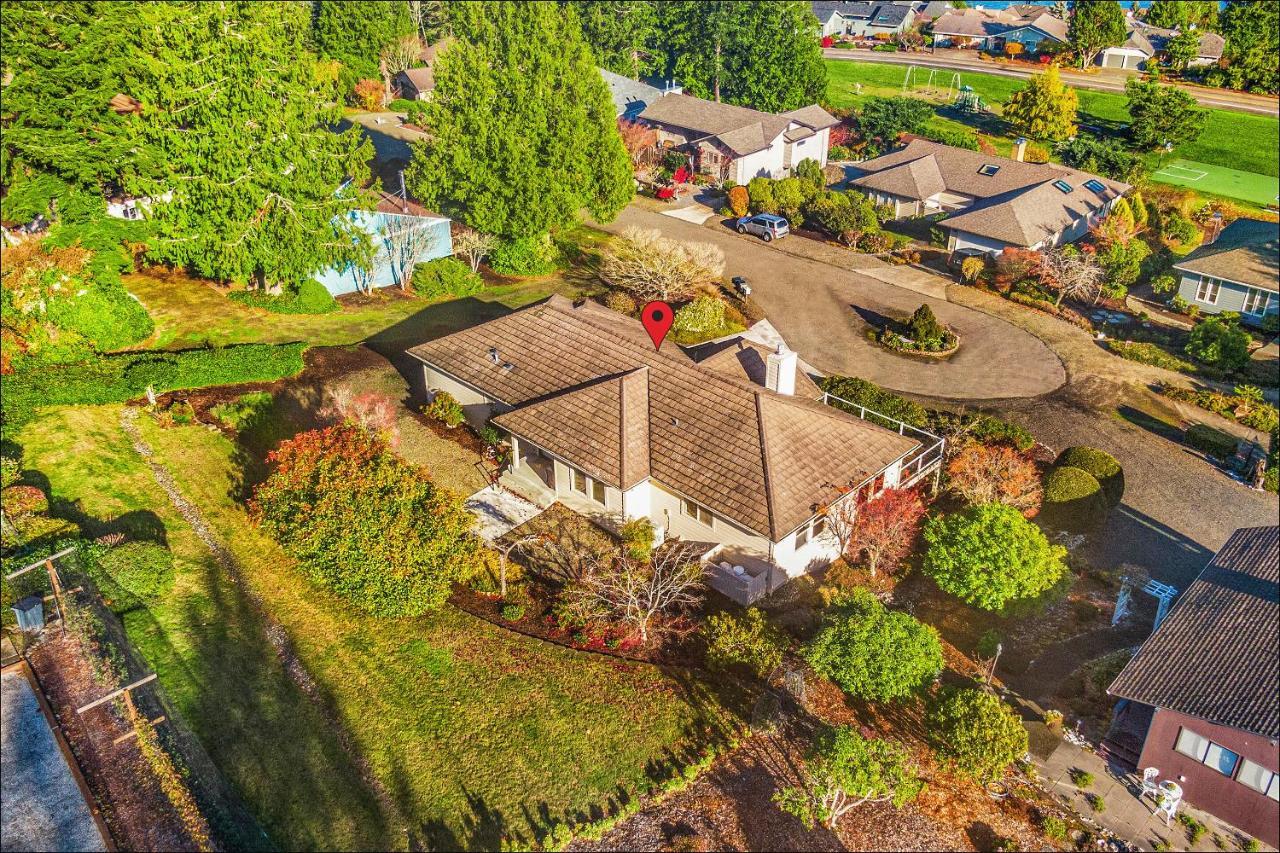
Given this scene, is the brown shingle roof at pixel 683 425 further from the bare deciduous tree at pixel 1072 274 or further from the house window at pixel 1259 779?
the bare deciduous tree at pixel 1072 274

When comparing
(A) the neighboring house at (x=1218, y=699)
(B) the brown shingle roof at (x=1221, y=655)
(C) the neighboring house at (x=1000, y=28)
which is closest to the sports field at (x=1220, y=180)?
(C) the neighboring house at (x=1000, y=28)

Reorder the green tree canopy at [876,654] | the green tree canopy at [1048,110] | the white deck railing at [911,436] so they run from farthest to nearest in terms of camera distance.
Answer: the green tree canopy at [1048,110] < the white deck railing at [911,436] < the green tree canopy at [876,654]

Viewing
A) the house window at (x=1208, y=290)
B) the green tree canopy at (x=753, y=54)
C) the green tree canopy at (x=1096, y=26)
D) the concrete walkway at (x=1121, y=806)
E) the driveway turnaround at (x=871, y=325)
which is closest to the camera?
the concrete walkway at (x=1121, y=806)

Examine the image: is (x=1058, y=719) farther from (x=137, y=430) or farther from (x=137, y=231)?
(x=137, y=231)

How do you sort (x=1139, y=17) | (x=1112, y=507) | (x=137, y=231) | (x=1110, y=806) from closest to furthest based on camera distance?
(x=1110, y=806), (x=1112, y=507), (x=137, y=231), (x=1139, y=17)

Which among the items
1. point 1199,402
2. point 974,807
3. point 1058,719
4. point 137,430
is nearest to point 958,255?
point 1199,402

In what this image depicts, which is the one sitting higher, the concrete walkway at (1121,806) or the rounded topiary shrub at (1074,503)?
the rounded topiary shrub at (1074,503)

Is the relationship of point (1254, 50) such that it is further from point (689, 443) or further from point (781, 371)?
point (689, 443)
